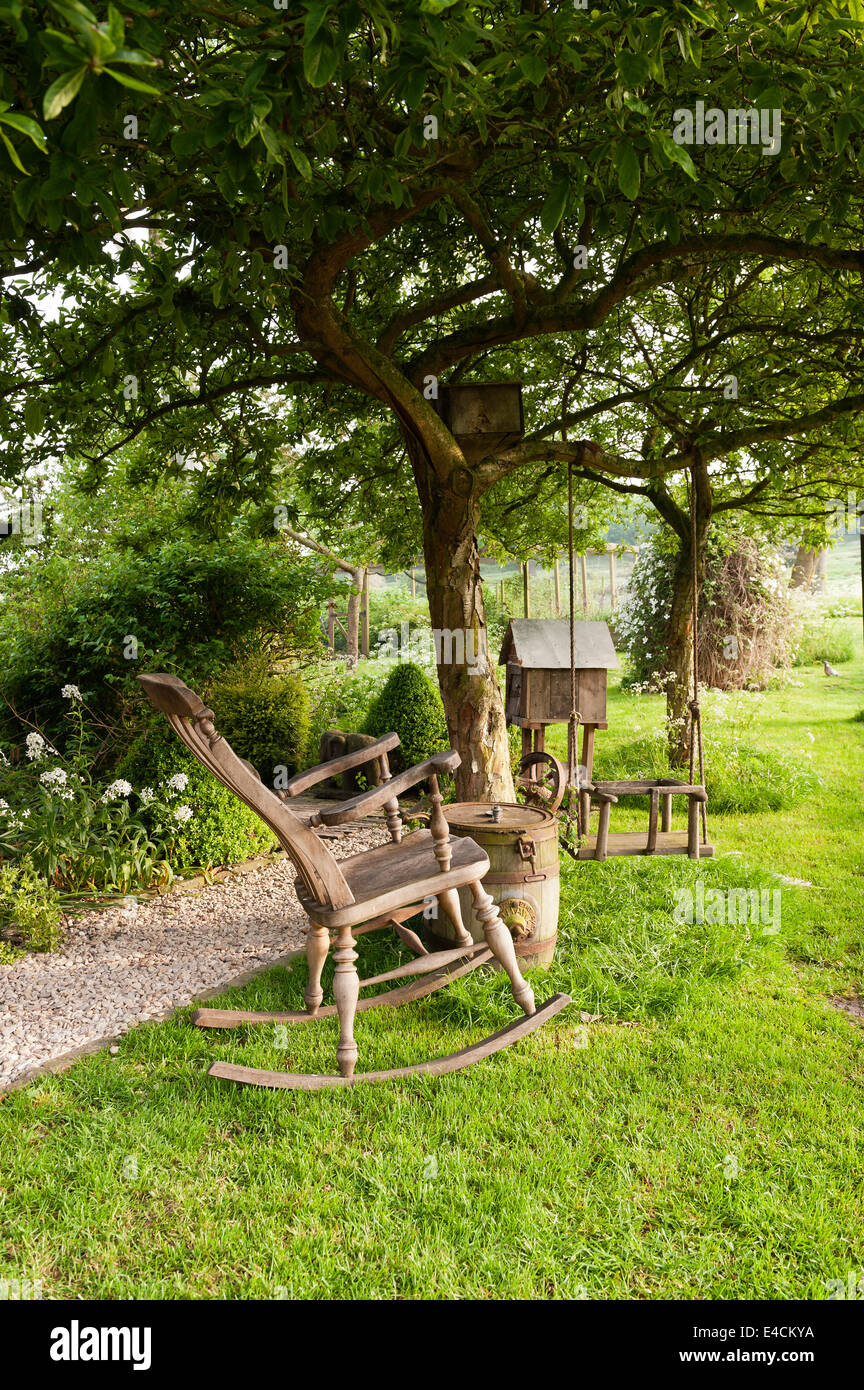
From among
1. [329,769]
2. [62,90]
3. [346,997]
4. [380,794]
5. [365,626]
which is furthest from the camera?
[365,626]

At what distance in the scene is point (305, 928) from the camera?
17.1ft

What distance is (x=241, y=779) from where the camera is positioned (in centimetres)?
299

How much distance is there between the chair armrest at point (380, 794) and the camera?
10.9 ft

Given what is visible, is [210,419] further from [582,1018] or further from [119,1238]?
[119,1238]

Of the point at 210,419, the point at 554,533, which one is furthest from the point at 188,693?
the point at 554,533

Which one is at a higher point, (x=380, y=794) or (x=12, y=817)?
(x=380, y=794)

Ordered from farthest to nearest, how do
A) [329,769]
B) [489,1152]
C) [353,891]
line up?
[329,769] → [353,891] → [489,1152]

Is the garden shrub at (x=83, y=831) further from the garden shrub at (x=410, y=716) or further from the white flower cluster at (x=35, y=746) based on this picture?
the garden shrub at (x=410, y=716)

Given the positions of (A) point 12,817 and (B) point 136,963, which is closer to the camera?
(B) point 136,963

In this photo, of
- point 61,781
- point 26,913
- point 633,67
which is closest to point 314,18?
point 633,67

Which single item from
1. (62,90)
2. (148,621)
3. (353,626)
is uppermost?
(62,90)

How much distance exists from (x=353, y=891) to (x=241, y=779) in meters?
0.78

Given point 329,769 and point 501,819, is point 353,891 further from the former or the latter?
point 501,819
